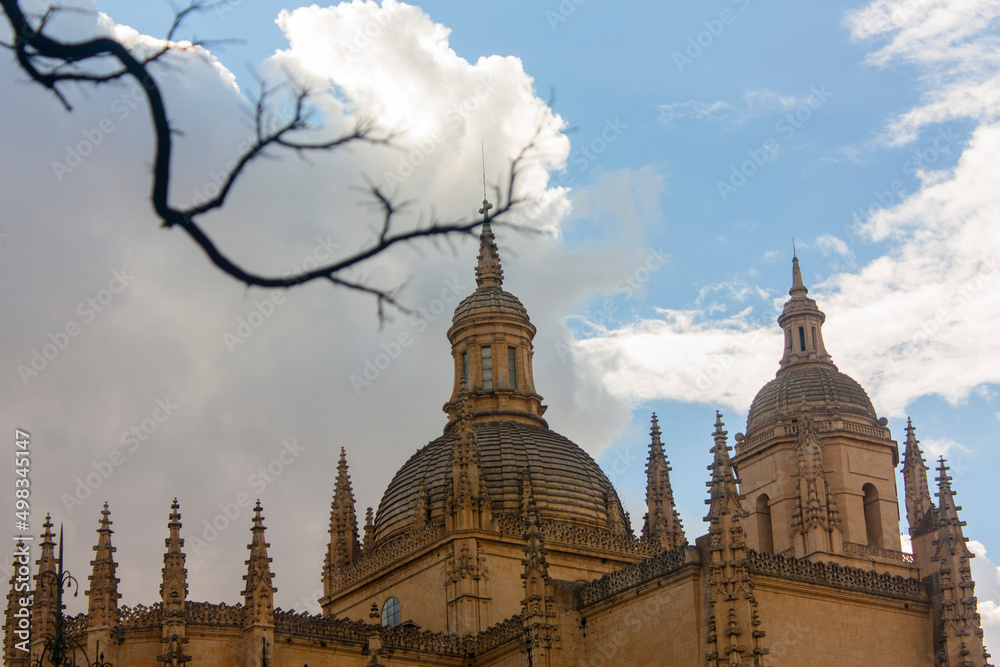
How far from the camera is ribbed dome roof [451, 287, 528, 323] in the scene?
5656 cm

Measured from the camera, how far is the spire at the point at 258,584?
40406 millimetres

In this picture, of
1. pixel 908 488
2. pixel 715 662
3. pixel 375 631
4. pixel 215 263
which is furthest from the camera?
pixel 908 488

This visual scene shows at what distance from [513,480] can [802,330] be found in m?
15.1

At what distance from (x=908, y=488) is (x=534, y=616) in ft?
51.0

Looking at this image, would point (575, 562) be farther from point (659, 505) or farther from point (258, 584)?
point (258, 584)

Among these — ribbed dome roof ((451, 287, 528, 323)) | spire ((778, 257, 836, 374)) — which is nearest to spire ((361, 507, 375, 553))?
ribbed dome roof ((451, 287, 528, 323))

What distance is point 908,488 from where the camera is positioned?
48.2m

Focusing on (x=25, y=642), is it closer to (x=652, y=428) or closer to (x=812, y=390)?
(x=652, y=428)

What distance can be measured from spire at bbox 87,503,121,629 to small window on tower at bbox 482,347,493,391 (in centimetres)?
1848

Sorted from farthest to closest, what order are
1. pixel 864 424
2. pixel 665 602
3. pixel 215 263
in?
pixel 864 424
pixel 665 602
pixel 215 263

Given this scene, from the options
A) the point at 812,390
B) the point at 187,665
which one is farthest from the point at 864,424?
the point at 187,665

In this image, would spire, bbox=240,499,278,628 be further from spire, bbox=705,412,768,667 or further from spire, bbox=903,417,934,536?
spire, bbox=903,417,934,536

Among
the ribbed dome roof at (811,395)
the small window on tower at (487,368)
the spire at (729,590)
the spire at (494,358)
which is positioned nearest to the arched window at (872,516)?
the ribbed dome roof at (811,395)

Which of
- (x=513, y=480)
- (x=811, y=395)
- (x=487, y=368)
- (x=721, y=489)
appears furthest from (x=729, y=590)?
(x=487, y=368)
